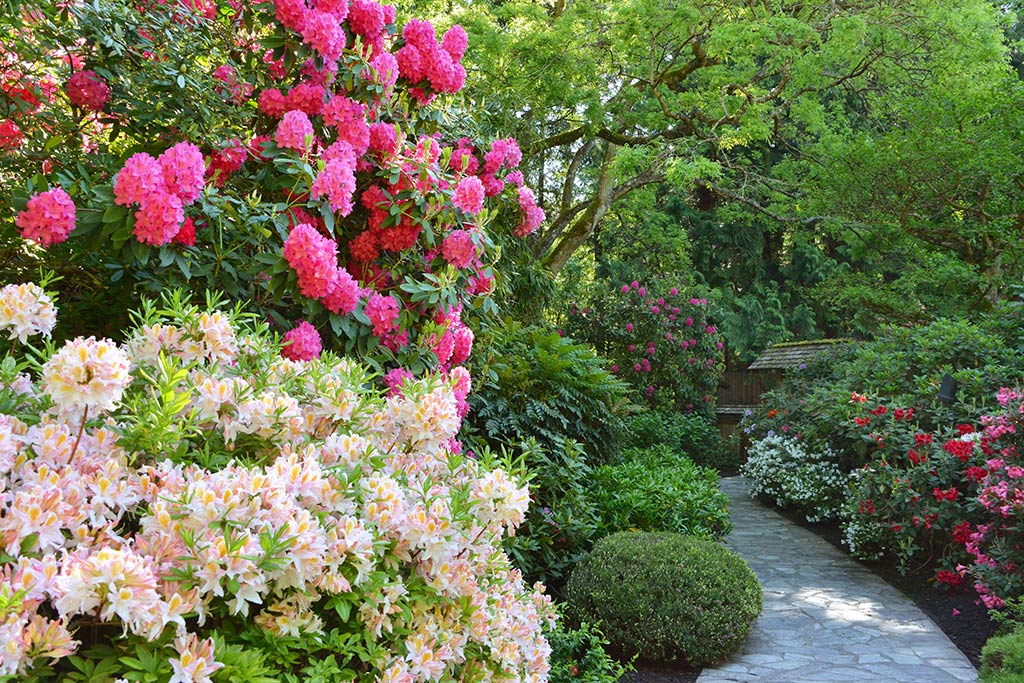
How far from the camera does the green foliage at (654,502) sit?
5.93m

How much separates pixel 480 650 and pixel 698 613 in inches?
117

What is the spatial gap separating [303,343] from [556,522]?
2915 mm

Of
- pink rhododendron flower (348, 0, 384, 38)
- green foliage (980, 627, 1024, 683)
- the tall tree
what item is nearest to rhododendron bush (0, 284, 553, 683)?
pink rhododendron flower (348, 0, 384, 38)

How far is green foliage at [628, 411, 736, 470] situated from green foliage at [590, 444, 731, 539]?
562 centimetres

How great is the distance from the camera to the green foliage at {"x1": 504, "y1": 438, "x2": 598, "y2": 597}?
5.26m

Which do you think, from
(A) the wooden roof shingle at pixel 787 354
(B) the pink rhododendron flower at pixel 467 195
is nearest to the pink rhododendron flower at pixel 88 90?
(B) the pink rhododendron flower at pixel 467 195

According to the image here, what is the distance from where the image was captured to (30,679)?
4.22 feet

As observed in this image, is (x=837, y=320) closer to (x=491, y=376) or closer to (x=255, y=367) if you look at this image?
(x=491, y=376)

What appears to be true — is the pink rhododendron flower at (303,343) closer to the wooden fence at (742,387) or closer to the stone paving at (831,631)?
the stone paving at (831,631)

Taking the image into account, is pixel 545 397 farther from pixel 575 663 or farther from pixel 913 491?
pixel 913 491

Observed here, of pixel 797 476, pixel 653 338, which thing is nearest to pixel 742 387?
pixel 653 338

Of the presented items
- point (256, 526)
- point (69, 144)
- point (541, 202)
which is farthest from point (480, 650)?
point (541, 202)

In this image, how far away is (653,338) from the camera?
1414 centimetres

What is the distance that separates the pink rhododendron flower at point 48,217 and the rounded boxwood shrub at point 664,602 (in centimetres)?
337
